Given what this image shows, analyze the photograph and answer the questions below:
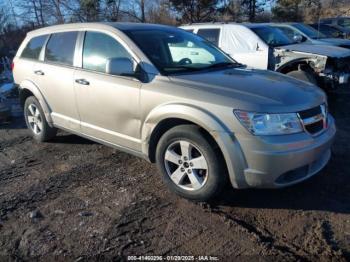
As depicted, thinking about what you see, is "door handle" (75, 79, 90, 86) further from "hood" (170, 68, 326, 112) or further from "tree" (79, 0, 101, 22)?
"tree" (79, 0, 101, 22)

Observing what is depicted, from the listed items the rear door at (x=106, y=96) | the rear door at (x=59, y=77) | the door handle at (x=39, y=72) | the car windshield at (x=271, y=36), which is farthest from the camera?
the car windshield at (x=271, y=36)

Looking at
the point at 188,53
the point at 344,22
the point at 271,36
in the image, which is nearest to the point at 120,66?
the point at 188,53

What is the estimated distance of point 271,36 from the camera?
29.7 feet

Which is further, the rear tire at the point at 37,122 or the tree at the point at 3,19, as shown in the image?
the tree at the point at 3,19

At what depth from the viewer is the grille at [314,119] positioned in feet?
11.8

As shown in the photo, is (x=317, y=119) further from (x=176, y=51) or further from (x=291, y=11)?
(x=291, y=11)

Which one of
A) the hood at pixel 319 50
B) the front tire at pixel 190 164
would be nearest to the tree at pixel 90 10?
the hood at pixel 319 50

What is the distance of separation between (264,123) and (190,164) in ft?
2.85

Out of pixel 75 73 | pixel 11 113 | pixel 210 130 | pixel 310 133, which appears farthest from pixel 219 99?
pixel 11 113

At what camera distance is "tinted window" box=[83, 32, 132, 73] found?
448 centimetres

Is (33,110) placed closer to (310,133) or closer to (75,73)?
(75,73)

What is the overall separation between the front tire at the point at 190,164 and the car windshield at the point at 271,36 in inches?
220

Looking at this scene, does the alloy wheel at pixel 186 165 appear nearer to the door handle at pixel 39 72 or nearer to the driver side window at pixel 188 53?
the driver side window at pixel 188 53

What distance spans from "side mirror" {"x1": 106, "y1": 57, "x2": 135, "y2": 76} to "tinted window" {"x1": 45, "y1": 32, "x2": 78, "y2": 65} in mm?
1107
